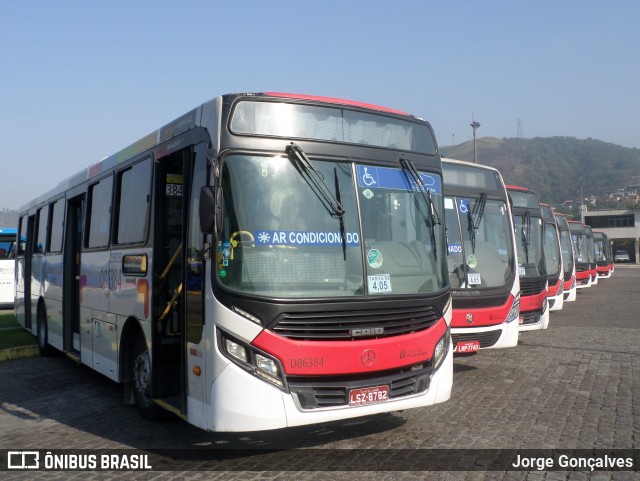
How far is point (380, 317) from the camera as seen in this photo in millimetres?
5941

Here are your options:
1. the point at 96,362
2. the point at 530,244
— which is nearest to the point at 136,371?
the point at 96,362

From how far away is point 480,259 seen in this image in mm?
10406

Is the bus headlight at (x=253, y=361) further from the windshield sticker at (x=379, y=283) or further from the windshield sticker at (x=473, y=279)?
the windshield sticker at (x=473, y=279)

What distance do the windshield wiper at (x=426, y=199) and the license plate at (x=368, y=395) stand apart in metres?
1.50

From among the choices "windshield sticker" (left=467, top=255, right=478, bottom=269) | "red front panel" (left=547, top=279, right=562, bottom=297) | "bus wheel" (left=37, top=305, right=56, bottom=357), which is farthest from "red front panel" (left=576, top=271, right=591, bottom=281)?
"bus wheel" (left=37, top=305, right=56, bottom=357)

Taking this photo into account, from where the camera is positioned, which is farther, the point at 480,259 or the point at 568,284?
the point at 568,284

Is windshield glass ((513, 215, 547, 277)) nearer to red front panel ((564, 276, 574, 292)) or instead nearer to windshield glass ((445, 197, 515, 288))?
windshield glass ((445, 197, 515, 288))

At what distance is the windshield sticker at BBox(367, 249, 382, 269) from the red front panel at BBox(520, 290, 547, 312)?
6.94 m

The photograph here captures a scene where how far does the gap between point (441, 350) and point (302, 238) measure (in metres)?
1.90

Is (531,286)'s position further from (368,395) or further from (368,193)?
(368,395)

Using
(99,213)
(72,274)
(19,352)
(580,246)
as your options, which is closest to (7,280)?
(19,352)

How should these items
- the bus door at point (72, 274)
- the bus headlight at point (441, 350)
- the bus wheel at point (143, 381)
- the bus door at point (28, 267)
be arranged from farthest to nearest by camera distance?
1. the bus door at point (28, 267)
2. the bus door at point (72, 274)
3. the bus wheel at point (143, 381)
4. the bus headlight at point (441, 350)

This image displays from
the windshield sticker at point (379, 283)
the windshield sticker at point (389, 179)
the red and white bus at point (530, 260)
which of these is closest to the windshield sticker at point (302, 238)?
the windshield sticker at point (379, 283)

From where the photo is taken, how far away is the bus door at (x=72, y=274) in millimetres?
10406
